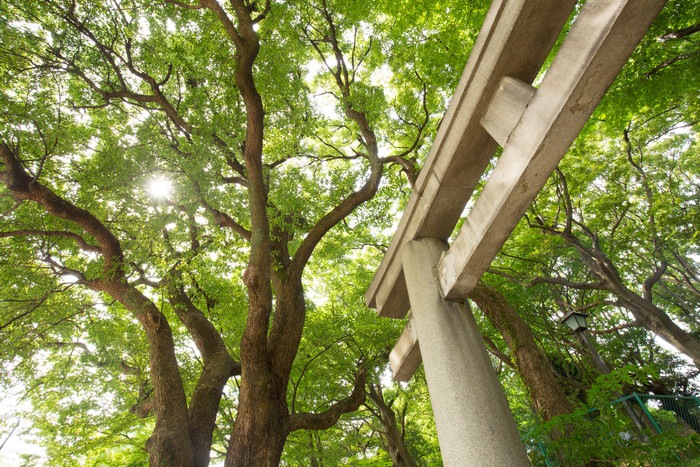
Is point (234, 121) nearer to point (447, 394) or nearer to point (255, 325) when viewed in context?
point (255, 325)

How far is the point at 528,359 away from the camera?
18.6 ft

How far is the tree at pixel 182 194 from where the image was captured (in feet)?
16.9

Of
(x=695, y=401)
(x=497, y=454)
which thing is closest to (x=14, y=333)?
(x=497, y=454)

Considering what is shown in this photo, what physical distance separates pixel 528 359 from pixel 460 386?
4.28m

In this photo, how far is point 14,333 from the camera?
6.85 meters

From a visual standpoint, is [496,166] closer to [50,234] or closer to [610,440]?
[610,440]

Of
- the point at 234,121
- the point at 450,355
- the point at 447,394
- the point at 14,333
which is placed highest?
the point at 234,121

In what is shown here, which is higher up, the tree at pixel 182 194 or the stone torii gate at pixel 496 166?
the tree at pixel 182 194

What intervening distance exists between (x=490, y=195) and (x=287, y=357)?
409 centimetres

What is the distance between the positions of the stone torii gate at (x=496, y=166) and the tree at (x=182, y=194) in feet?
9.29

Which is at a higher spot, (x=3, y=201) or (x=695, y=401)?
(x=3, y=201)

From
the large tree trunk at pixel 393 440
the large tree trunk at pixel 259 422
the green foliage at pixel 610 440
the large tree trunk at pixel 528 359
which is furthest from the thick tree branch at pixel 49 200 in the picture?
the large tree trunk at pixel 393 440

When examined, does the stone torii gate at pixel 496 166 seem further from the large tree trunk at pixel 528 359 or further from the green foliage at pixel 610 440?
the large tree trunk at pixel 528 359

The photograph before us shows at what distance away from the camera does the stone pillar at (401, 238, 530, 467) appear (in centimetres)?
202
